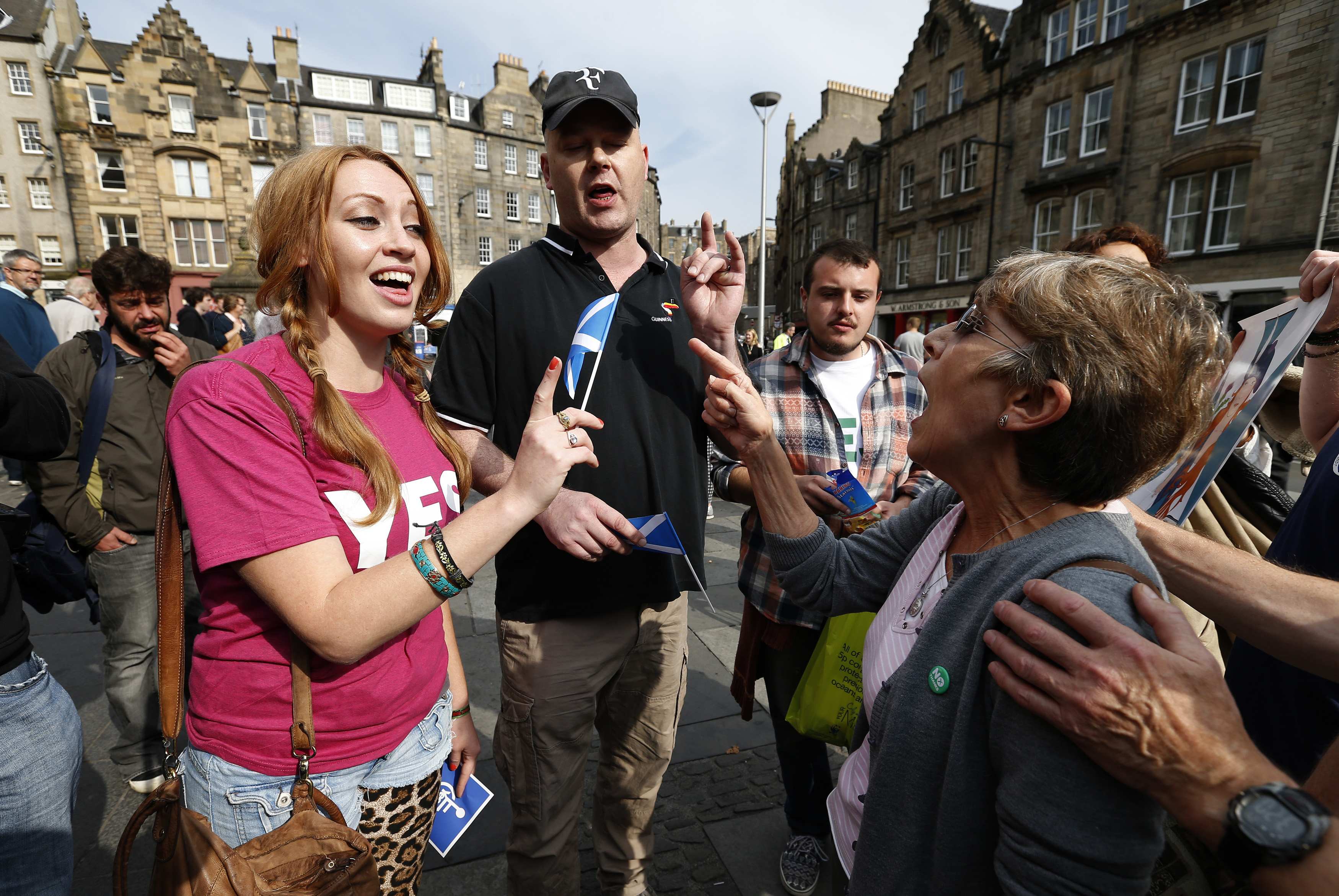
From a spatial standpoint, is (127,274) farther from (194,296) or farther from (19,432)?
(194,296)

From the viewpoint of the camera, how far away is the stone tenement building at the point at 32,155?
89.2 feet

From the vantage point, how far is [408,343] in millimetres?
1999

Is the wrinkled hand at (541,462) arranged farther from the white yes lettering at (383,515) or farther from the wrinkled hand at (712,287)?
the wrinkled hand at (712,287)

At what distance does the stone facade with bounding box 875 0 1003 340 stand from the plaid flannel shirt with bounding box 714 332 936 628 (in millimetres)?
20171

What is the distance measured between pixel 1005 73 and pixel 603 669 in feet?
84.5

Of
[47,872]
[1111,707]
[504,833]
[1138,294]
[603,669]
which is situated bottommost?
[504,833]

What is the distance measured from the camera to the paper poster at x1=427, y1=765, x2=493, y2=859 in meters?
1.75

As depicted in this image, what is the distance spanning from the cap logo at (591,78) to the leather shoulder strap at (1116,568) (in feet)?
6.10

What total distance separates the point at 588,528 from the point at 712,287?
913mm

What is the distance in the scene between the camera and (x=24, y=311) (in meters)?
5.43

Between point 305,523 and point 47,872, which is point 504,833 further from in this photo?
point 305,523

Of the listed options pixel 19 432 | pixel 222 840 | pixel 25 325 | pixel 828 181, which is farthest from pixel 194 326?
pixel 828 181

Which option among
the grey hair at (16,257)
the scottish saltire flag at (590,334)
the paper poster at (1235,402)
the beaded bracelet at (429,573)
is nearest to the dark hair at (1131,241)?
the paper poster at (1235,402)

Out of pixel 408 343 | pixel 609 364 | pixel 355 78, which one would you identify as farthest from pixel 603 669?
pixel 355 78
